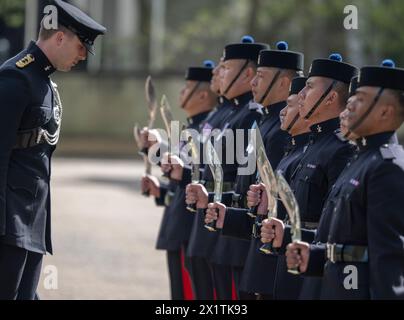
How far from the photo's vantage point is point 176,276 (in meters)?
8.33

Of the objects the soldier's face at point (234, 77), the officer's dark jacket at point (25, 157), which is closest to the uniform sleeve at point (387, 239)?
the officer's dark jacket at point (25, 157)

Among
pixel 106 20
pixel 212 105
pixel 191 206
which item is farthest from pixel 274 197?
pixel 106 20

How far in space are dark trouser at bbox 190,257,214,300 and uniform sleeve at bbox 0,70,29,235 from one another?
2.46 m

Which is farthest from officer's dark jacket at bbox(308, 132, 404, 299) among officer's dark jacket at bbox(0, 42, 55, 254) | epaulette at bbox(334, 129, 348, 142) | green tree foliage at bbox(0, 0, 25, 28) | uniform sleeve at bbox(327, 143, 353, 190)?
green tree foliage at bbox(0, 0, 25, 28)

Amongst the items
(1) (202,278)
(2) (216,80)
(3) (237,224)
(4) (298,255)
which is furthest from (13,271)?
(2) (216,80)

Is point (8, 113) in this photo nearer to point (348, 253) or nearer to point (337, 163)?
point (337, 163)

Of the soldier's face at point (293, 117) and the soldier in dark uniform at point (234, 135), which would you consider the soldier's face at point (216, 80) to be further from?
the soldier's face at point (293, 117)

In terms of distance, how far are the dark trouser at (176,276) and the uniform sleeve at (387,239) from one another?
3.59m

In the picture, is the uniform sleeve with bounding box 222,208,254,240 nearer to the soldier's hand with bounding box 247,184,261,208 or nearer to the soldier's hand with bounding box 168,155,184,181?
the soldier's hand with bounding box 247,184,261,208

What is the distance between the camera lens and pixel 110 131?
3102cm

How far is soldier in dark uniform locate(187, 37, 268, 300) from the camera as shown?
23.9 ft

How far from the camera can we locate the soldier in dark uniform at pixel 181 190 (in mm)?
7797

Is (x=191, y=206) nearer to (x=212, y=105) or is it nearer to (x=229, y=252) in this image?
(x=229, y=252)
